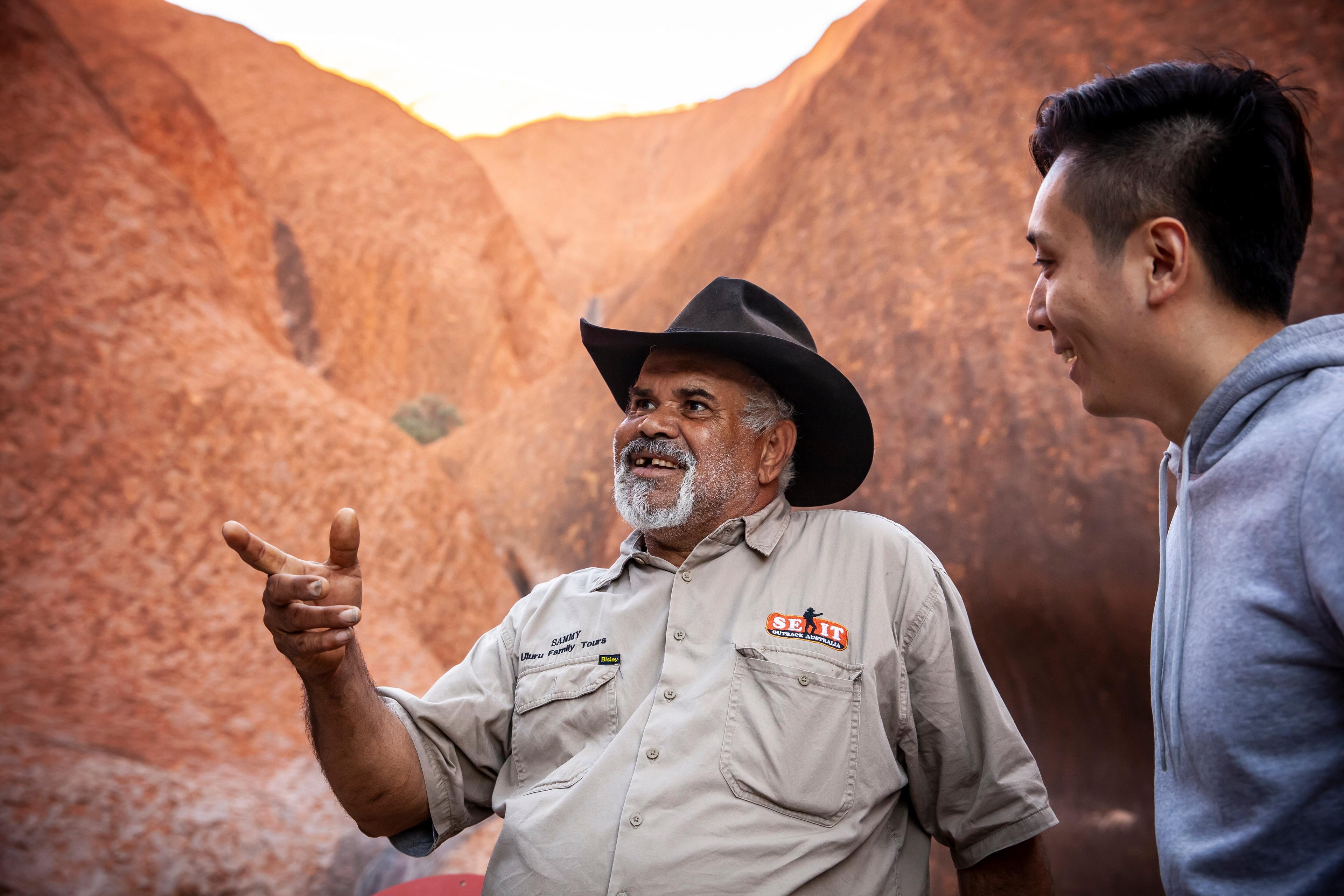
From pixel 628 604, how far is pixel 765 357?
2.32ft

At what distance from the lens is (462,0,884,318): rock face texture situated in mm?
20625

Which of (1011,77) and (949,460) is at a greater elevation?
(1011,77)

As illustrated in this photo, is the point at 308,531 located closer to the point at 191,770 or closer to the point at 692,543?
the point at 191,770

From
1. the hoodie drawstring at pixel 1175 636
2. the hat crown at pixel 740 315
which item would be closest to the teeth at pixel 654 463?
the hat crown at pixel 740 315

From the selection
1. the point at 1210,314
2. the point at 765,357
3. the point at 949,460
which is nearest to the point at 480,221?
the point at 949,460

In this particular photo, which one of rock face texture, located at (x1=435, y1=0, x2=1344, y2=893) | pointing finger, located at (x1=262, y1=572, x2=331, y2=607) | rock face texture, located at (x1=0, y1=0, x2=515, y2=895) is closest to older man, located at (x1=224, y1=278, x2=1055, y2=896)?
pointing finger, located at (x1=262, y1=572, x2=331, y2=607)

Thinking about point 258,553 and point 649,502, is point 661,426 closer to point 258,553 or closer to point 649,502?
point 649,502

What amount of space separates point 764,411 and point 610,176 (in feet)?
75.3

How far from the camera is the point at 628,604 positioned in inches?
82.5

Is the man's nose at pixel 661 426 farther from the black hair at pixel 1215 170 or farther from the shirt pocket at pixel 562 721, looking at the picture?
the black hair at pixel 1215 170

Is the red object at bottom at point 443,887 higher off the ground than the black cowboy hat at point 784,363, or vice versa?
the black cowboy hat at point 784,363

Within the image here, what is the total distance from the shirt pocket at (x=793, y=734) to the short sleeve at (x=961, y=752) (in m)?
0.16

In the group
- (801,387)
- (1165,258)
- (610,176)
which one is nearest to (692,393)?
(801,387)

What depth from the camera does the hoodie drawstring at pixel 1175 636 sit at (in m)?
1.25
